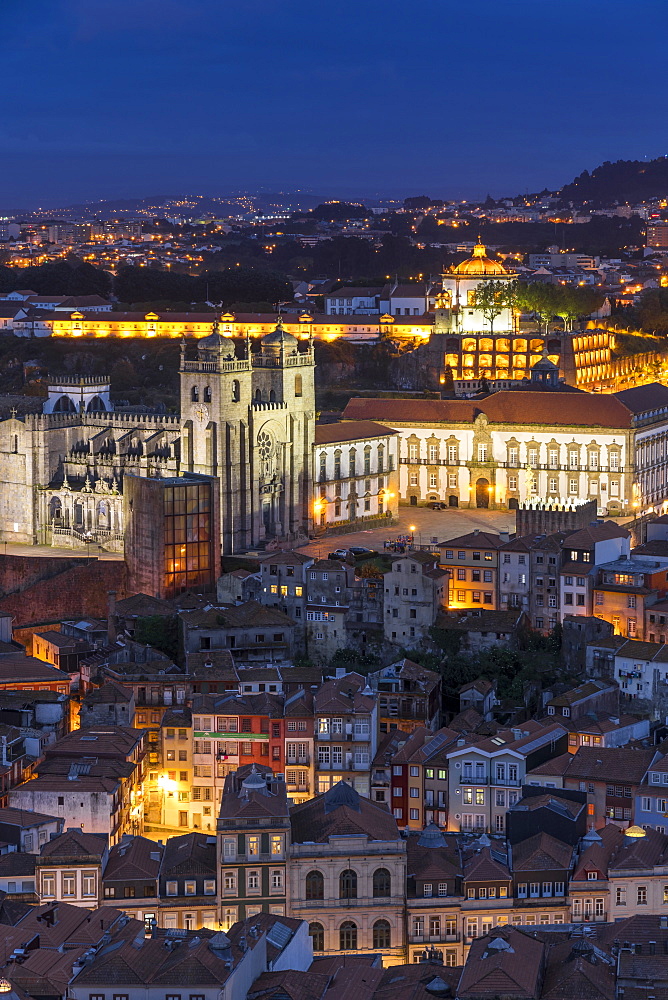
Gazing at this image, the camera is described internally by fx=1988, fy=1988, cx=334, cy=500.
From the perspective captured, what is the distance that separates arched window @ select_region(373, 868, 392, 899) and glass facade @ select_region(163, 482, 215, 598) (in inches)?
908

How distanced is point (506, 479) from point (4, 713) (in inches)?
1229

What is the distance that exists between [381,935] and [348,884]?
1365 millimetres

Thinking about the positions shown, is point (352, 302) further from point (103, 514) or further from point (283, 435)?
point (103, 514)

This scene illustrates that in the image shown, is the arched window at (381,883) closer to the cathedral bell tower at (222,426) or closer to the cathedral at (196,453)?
the cathedral at (196,453)

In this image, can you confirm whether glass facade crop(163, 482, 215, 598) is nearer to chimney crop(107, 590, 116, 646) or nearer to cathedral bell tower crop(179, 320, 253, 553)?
cathedral bell tower crop(179, 320, 253, 553)

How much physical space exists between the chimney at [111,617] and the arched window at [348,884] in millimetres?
18697

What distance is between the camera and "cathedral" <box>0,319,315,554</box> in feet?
229

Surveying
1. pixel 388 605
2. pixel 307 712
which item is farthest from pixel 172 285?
pixel 307 712

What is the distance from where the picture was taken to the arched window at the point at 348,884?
45.4 metres

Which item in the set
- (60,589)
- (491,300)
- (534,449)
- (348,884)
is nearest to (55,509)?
(60,589)

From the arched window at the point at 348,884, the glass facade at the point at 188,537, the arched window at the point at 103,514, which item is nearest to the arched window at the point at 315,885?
the arched window at the point at 348,884

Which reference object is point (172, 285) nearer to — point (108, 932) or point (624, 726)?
point (624, 726)

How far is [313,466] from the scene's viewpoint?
74.5m

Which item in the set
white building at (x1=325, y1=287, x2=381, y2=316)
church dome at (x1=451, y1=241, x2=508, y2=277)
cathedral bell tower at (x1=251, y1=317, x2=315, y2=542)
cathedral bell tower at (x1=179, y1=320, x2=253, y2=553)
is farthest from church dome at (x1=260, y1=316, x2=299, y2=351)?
white building at (x1=325, y1=287, x2=381, y2=316)
